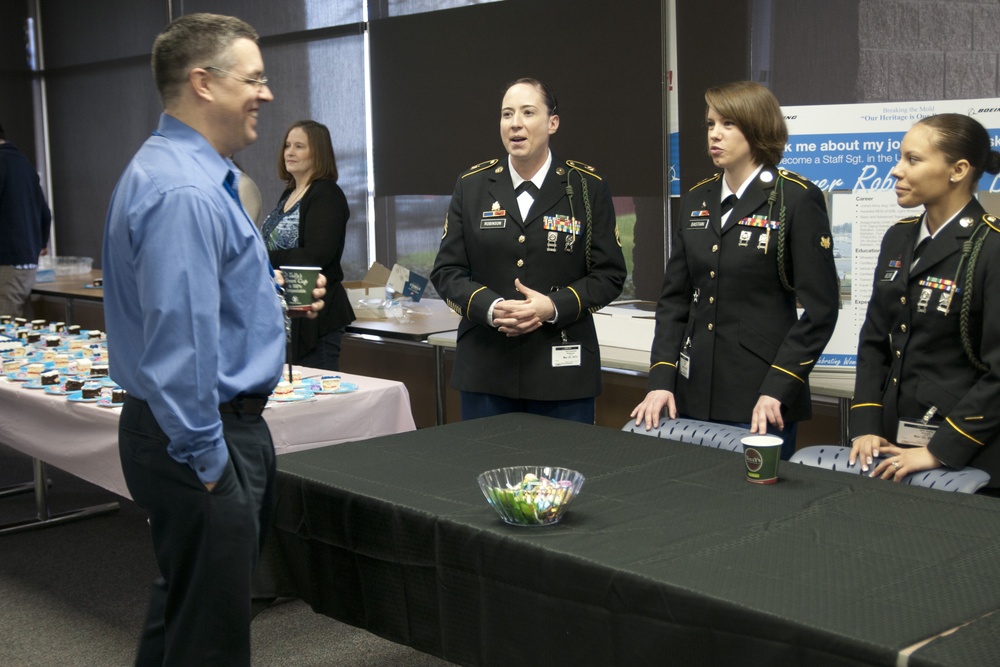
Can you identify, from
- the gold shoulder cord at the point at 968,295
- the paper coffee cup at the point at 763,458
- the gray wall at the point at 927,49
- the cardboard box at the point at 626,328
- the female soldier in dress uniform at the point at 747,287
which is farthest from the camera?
the cardboard box at the point at 626,328

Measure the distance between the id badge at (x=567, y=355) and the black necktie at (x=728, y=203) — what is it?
56 cm

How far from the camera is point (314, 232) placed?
4102 millimetres

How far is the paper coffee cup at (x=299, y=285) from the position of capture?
2.69m

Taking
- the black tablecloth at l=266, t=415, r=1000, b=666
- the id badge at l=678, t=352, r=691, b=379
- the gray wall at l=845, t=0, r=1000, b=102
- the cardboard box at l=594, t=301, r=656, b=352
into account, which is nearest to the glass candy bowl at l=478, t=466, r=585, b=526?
the black tablecloth at l=266, t=415, r=1000, b=666

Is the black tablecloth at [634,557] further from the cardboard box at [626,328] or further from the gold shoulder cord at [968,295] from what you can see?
the cardboard box at [626,328]

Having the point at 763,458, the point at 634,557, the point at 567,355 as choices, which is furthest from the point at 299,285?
the point at 634,557

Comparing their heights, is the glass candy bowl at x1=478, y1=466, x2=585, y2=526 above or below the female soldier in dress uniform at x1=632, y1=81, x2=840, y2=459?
below

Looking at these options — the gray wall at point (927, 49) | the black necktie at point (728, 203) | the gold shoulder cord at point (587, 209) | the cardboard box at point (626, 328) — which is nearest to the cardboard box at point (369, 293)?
the cardboard box at point (626, 328)

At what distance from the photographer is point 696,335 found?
2.77 meters

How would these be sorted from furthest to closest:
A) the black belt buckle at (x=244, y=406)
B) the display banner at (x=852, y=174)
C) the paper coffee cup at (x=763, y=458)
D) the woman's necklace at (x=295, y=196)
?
1. the woman's necklace at (x=295, y=196)
2. the display banner at (x=852, y=174)
3. the paper coffee cup at (x=763, y=458)
4. the black belt buckle at (x=244, y=406)

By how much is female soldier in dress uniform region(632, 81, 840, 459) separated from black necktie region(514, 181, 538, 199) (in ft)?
1.48

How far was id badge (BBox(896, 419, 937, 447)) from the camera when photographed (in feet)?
7.75

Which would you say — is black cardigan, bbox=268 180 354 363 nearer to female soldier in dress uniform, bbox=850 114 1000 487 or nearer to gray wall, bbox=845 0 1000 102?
gray wall, bbox=845 0 1000 102

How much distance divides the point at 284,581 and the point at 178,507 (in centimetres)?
52
